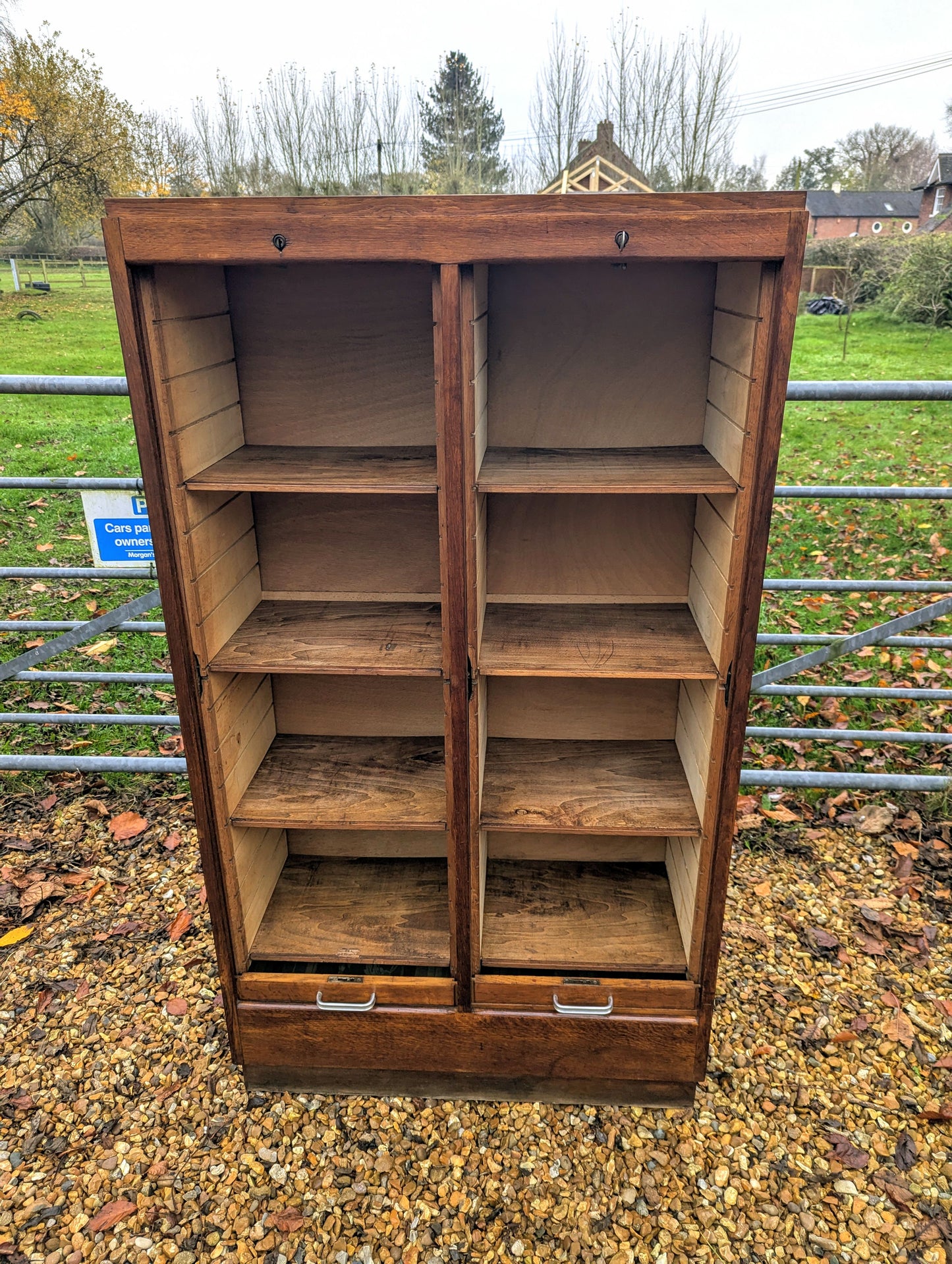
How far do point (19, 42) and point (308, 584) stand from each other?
796 inches

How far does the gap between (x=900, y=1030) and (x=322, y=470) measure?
255 centimetres

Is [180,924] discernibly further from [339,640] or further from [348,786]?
[339,640]

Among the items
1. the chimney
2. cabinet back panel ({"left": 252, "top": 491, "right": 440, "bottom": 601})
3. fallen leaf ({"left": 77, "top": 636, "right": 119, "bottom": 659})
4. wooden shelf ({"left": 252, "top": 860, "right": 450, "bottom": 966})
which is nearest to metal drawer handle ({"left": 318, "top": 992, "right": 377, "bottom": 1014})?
wooden shelf ({"left": 252, "top": 860, "right": 450, "bottom": 966})

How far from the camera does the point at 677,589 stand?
2588 millimetres

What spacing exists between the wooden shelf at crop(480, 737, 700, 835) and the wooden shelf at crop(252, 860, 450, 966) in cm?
42

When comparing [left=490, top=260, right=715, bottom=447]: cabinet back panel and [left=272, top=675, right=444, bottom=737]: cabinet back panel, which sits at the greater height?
[left=490, top=260, right=715, bottom=447]: cabinet back panel

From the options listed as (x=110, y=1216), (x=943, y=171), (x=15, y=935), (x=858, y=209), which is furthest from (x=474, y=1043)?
(x=858, y=209)

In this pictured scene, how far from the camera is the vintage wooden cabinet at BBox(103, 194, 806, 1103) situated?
2.04m

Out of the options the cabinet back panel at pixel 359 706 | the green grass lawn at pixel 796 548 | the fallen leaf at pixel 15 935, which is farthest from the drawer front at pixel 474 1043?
the green grass lawn at pixel 796 548

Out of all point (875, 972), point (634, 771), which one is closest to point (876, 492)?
point (634, 771)

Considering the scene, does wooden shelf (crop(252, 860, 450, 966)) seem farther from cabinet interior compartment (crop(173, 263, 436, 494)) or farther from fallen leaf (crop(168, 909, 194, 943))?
cabinet interior compartment (crop(173, 263, 436, 494))

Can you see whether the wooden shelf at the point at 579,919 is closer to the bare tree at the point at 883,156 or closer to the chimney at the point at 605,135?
the chimney at the point at 605,135

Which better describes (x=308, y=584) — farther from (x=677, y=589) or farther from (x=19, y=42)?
(x=19, y=42)

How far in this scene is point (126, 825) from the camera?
3.73 meters
